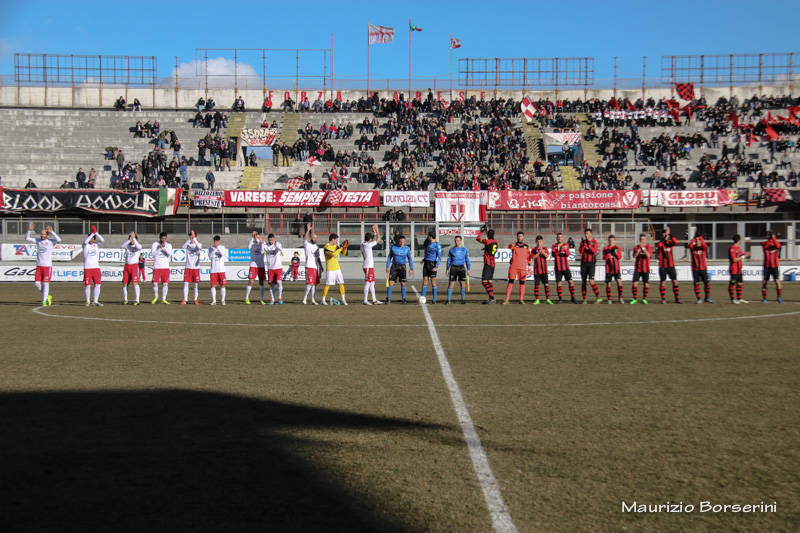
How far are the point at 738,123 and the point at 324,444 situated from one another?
5669 centimetres

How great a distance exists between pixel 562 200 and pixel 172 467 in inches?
1558

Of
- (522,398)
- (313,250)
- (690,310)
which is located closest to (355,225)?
(313,250)

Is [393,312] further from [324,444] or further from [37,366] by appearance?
[324,444]

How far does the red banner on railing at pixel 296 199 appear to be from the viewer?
4384 centimetres

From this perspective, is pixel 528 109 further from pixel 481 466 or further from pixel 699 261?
pixel 481 466

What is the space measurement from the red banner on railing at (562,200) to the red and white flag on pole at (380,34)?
27909 mm

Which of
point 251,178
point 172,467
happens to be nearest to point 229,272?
point 251,178

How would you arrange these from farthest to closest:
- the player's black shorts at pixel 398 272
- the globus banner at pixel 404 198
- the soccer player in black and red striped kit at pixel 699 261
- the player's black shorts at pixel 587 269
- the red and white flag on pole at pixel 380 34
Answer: the red and white flag on pole at pixel 380 34 < the globus banner at pixel 404 198 < the player's black shorts at pixel 587 269 < the player's black shorts at pixel 398 272 < the soccer player in black and red striped kit at pixel 699 261

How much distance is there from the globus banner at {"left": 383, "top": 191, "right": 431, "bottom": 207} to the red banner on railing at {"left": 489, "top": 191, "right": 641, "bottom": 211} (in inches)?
163

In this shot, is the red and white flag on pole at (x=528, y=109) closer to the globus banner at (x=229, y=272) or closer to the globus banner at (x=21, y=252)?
the globus banner at (x=229, y=272)

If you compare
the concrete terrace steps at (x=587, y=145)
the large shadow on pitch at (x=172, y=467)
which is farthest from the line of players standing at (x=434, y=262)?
the concrete terrace steps at (x=587, y=145)

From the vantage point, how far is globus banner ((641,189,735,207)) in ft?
149

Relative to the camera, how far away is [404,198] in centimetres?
4378

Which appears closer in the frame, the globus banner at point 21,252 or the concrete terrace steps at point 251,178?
the globus banner at point 21,252
